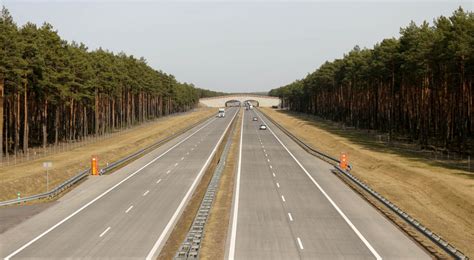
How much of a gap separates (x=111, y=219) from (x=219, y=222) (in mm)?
6248

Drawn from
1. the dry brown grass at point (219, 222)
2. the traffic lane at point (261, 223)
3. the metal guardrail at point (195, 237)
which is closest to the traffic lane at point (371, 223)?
the traffic lane at point (261, 223)

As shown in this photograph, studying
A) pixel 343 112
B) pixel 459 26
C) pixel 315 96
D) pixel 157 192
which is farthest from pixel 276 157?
pixel 315 96

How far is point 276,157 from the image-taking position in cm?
5562

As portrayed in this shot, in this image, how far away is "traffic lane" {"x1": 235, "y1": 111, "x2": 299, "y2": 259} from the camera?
20.0m

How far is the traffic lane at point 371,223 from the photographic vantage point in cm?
2023

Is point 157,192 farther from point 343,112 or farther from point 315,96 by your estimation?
point 315,96

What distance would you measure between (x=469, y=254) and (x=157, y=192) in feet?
70.4

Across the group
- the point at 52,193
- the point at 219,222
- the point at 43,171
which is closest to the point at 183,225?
the point at 219,222

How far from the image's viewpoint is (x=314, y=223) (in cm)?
2517

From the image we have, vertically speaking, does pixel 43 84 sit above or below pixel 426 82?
below

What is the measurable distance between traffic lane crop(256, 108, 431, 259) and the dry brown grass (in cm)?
707

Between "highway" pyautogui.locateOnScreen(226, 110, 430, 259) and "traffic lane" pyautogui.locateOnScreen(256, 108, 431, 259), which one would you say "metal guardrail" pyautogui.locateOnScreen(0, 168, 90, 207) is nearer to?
"highway" pyautogui.locateOnScreen(226, 110, 430, 259)

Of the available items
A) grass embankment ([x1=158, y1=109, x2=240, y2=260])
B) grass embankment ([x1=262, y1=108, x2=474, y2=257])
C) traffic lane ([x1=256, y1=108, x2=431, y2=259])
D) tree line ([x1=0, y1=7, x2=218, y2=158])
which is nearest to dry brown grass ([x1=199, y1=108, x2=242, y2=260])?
grass embankment ([x1=158, y1=109, x2=240, y2=260])

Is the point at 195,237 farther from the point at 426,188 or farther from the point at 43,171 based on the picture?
the point at 43,171
